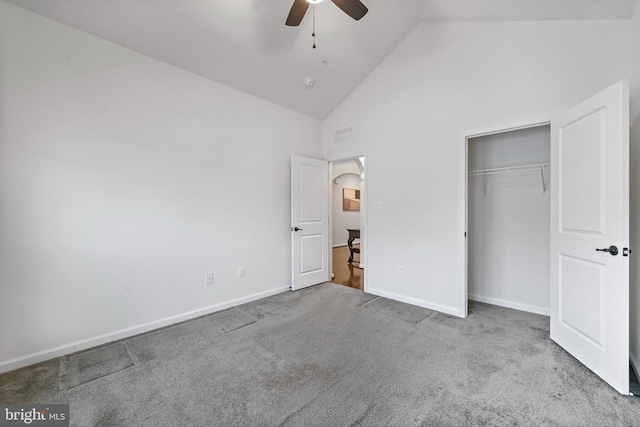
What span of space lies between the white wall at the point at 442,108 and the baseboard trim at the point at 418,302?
0.01 metres

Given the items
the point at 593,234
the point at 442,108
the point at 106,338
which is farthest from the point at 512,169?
the point at 106,338

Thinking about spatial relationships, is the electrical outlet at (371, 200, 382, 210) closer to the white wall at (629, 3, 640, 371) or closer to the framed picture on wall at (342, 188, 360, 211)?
the white wall at (629, 3, 640, 371)

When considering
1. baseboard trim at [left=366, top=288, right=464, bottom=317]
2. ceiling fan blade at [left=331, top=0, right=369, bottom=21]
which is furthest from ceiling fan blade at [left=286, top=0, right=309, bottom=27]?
baseboard trim at [left=366, top=288, right=464, bottom=317]

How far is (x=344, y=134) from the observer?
431 centimetres

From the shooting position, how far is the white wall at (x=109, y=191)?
2168 mm

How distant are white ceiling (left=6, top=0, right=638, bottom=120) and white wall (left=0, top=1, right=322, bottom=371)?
6.5 inches

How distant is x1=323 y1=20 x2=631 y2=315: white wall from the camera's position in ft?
Result: 8.32

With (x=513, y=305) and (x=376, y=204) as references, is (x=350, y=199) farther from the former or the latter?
(x=513, y=305)

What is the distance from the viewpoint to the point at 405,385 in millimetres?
1902

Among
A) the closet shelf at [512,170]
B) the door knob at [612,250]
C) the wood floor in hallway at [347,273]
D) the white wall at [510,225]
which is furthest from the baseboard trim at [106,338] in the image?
the door knob at [612,250]

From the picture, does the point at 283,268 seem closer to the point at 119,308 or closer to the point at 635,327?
the point at 119,308

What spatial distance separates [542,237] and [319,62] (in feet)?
11.1

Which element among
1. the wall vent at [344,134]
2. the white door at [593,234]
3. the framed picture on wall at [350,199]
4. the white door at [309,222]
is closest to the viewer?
the white door at [593,234]

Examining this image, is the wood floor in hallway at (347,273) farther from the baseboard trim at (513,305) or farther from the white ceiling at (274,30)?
the white ceiling at (274,30)
